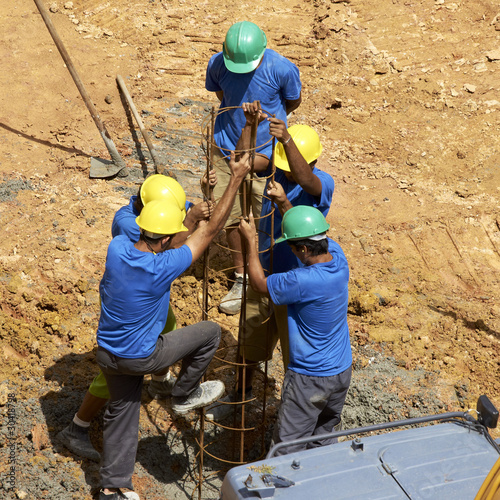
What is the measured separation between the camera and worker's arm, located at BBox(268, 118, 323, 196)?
3953 millimetres

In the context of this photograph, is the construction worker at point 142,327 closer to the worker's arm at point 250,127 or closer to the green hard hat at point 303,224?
the worker's arm at point 250,127

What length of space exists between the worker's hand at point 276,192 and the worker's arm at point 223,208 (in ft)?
0.97

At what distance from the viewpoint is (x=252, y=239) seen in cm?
377

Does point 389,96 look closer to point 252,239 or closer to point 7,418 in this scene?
point 252,239

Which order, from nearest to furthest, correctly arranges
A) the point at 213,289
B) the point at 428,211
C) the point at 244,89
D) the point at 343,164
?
the point at 244,89 → the point at 213,289 → the point at 428,211 → the point at 343,164

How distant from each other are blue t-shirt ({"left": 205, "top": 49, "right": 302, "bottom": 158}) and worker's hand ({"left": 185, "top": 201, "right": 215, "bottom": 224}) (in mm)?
1427

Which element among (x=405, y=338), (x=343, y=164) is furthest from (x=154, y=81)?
(x=405, y=338)

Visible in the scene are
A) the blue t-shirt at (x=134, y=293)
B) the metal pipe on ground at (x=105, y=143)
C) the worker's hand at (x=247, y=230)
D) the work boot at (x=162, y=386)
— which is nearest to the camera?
the blue t-shirt at (x=134, y=293)

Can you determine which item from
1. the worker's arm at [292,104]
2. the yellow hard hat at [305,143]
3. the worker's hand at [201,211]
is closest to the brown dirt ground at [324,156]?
the worker's hand at [201,211]

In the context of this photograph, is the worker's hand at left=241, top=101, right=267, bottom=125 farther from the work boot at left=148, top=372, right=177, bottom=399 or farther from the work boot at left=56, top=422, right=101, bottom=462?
the work boot at left=56, top=422, right=101, bottom=462

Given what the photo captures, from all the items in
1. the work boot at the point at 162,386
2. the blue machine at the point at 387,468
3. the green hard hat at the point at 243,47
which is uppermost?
the green hard hat at the point at 243,47

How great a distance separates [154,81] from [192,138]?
5.41 ft

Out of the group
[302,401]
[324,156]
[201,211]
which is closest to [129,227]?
[201,211]

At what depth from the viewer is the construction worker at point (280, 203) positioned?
4094mm
